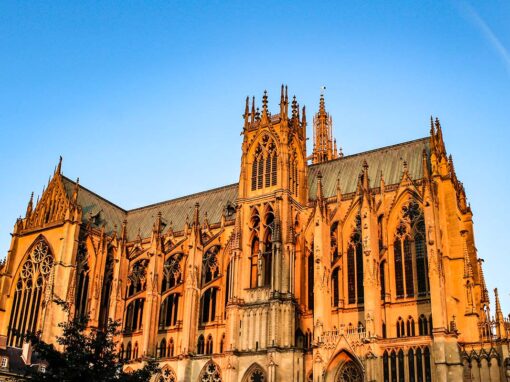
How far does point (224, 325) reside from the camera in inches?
2231

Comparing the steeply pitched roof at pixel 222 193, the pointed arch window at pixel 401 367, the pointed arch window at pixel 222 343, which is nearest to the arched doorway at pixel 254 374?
the pointed arch window at pixel 222 343

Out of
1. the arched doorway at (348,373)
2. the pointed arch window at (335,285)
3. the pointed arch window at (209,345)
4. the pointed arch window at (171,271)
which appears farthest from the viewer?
the pointed arch window at (171,271)

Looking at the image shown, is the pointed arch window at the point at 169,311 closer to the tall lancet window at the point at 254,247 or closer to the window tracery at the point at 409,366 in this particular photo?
the tall lancet window at the point at 254,247

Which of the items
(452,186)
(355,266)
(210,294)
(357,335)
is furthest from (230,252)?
(452,186)

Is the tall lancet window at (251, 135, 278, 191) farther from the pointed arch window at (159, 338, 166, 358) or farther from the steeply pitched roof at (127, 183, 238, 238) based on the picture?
the pointed arch window at (159, 338, 166, 358)

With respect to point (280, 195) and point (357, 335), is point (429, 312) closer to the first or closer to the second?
point (357, 335)

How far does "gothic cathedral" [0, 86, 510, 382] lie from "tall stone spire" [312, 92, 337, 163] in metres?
20.9

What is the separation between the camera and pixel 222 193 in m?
70.6

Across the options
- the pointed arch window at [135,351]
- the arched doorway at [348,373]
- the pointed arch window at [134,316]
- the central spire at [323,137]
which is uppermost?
the central spire at [323,137]

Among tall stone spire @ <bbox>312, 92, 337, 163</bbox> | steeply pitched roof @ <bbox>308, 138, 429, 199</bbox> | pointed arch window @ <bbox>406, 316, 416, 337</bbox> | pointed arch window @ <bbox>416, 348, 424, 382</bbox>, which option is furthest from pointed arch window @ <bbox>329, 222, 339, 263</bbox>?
tall stone spire @ <bbox>312, 92, 337, 163</bbox>

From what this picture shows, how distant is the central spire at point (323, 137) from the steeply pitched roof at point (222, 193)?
20343 mm

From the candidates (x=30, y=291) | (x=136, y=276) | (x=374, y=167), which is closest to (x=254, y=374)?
(x=136, y=276)

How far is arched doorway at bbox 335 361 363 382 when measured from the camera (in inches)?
1800

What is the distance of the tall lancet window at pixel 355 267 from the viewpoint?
167 feet
